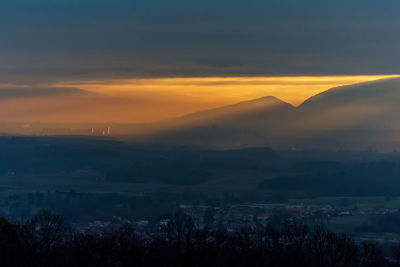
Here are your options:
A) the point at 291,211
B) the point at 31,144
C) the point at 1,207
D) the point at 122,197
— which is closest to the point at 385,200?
the point at 291,211

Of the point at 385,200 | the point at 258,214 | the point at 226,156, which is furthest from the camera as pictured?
the point at 226,156

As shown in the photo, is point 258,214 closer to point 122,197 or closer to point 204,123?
point 122,197

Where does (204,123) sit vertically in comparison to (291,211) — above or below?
above

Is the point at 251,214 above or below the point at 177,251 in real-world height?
below

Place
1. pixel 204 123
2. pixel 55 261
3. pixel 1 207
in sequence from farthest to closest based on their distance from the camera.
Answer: pixel 204 123
pixel 1 207
pixel 55 261

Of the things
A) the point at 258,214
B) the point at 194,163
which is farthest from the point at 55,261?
the point at 194,163

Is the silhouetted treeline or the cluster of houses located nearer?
the silhouetted treeline

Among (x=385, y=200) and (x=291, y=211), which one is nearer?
(x=291, y=211)

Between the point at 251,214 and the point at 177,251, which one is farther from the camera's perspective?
the point at 251,214

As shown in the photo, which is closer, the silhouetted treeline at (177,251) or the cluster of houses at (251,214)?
the silhouetted treeline at (177,251)

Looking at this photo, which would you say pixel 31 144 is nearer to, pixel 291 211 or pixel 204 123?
pixel 204 123
